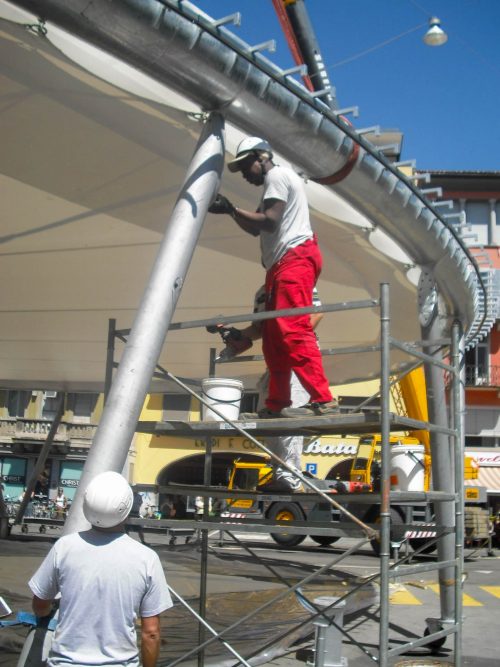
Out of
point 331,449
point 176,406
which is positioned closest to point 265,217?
point 331,449

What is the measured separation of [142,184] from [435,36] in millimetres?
6960

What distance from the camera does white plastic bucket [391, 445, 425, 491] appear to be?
17.7 meters

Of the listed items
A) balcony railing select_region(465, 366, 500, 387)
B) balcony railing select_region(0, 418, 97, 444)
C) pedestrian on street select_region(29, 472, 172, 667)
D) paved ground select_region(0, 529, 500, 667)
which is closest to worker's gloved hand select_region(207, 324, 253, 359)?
paved ground select_region(0, 529, 500, 667)

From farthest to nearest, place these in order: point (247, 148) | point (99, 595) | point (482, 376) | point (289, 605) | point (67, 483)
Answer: point (482, 376)
point (67, 483)
point (289, 605)
point (247, 148)
point (99, 595)

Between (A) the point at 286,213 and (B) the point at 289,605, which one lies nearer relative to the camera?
(A) the point at 286,213

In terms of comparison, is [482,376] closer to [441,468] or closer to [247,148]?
[441,468]

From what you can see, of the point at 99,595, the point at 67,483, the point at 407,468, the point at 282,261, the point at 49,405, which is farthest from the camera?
the point at 49,405

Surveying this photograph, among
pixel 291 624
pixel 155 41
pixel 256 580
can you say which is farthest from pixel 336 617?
pixel 256 580

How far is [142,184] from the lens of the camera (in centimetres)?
626

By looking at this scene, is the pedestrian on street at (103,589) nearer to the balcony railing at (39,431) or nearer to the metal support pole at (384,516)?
the metal support pole at (384,516)

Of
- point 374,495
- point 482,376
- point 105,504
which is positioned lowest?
point 105,504

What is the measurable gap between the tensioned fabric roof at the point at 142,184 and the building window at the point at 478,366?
26890mm

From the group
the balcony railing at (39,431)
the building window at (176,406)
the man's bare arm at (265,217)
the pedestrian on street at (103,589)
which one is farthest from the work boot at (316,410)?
the balcony railing at (39,431)

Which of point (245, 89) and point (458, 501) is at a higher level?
point (245, 89)
